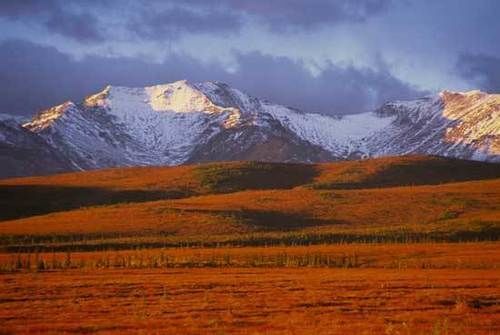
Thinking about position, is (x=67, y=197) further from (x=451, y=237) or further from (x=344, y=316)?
(x=344, y=316)

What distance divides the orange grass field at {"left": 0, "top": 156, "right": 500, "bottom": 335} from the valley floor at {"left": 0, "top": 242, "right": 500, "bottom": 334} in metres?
0.09

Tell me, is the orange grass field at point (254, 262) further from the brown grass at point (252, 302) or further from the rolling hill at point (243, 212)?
the rolling hill at point (243, 212)

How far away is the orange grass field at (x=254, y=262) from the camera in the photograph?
33125 millimetres

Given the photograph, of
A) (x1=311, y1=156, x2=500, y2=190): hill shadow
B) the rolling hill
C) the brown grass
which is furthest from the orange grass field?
(x1=311, y1=156, x2=500, y2=190): hill shadow

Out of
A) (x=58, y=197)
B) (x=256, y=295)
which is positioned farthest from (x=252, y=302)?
Result: (x=58, y=197)

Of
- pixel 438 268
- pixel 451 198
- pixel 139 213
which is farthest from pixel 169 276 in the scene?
pixel 451 198

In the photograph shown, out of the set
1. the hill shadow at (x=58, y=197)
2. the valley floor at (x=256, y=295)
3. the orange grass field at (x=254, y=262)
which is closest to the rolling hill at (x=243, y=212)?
the hill shadow at (x=58, y=197)

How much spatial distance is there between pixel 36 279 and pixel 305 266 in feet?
69.3

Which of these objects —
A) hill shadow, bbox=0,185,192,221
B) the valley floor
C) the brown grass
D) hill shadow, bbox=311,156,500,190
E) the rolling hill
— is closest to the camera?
the brown grass

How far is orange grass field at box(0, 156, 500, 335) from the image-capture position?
33.1m

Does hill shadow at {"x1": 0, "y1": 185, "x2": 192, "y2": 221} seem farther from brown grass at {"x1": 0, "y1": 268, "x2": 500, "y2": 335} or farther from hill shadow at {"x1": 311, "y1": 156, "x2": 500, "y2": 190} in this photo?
brown grass at {"x1": 0, "y1": 268, "x2": 500, "y2": 335}

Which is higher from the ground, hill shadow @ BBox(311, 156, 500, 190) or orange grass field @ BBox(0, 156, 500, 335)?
hill shadow @ BBox(311, 156, 500, 190)

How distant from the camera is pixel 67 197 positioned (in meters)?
168

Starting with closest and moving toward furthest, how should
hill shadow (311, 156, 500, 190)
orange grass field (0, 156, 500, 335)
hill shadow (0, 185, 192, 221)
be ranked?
orange grass field (0, 156, 500, 335)
hill shadow (0, 185, 192, 221)
hill shadow (311, 156, 500, 190)
